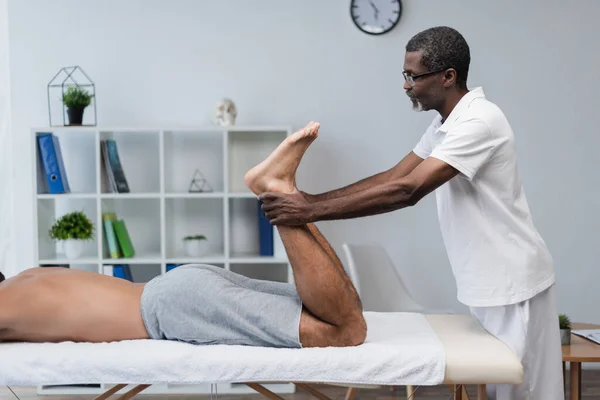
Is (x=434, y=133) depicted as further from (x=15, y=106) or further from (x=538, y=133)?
(x=15, y=106)

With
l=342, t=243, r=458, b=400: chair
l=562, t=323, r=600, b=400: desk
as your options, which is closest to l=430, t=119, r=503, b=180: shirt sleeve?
l=562, t=323, r=600, b=400: desk

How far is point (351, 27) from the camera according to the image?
3654mm

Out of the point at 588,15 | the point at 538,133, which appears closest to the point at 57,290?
the point at 538,133

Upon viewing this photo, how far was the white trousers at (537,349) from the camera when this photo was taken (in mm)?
1943

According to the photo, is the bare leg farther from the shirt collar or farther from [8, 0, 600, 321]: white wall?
[8, 0, 600, 321]: white wall

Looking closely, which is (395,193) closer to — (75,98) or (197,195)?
(197,195)

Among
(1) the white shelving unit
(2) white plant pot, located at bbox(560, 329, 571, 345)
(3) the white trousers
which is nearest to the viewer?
(3) the white trousers

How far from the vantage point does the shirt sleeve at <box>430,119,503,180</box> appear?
184 cm

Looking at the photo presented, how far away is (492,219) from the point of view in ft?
6.36

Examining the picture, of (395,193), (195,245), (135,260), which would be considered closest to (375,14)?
(195,245)

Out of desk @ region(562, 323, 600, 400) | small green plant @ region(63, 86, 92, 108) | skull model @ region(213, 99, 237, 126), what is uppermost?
small green plant @ region(63, 86, 92, 108)

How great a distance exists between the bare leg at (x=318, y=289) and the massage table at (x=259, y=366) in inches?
2.2

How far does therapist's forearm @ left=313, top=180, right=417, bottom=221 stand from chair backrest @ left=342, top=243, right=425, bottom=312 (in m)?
1.61

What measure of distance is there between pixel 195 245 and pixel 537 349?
6.24 feet
